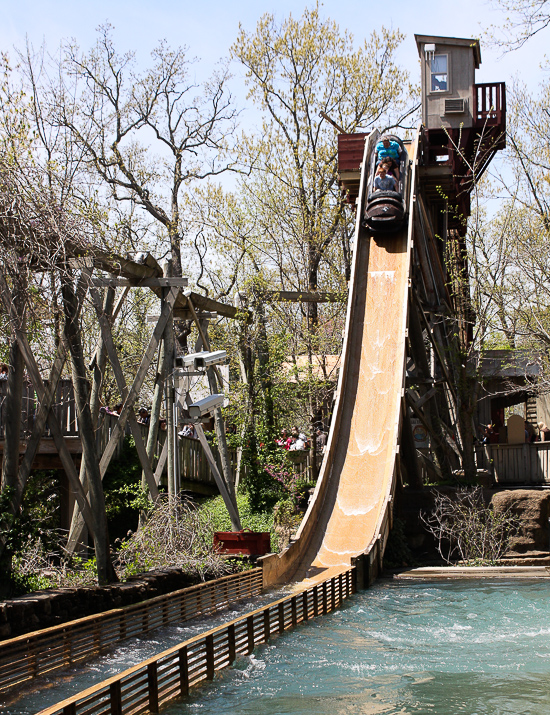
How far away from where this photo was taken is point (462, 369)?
67.9 feet

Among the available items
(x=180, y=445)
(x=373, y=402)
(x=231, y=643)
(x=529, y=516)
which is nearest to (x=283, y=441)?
(x=180, y=445)

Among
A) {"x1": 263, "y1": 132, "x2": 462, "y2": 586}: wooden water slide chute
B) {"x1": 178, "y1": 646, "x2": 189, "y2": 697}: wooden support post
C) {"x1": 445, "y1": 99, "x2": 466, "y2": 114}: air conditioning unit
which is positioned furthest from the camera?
{"x1": 445, "y1": 99, "x2": 466, "y2": 114}: air conditioning unit

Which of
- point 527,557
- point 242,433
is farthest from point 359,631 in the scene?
point 242,433

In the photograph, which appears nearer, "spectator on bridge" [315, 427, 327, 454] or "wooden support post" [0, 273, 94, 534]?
"wooden support post" [0, 273, 94, 534]

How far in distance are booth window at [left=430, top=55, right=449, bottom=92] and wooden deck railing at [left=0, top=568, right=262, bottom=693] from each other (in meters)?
17.7

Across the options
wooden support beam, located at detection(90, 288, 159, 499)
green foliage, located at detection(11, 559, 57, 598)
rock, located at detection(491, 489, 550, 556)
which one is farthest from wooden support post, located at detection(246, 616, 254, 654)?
rock, located at detection(491, 489, 550, 556)

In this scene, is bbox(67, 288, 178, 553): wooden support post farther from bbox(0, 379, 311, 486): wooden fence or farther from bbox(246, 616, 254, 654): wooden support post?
bbox(246, 616, 254, 654): wooden support post

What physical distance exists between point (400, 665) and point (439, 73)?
20075mm

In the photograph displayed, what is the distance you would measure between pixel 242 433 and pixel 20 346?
424 inches

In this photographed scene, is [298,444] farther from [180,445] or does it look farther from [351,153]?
[351,153]

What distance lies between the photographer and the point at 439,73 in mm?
24266

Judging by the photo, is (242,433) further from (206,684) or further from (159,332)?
(206,684)

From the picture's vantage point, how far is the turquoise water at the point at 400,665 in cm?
690

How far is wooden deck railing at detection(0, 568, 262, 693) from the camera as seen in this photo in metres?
7.10
